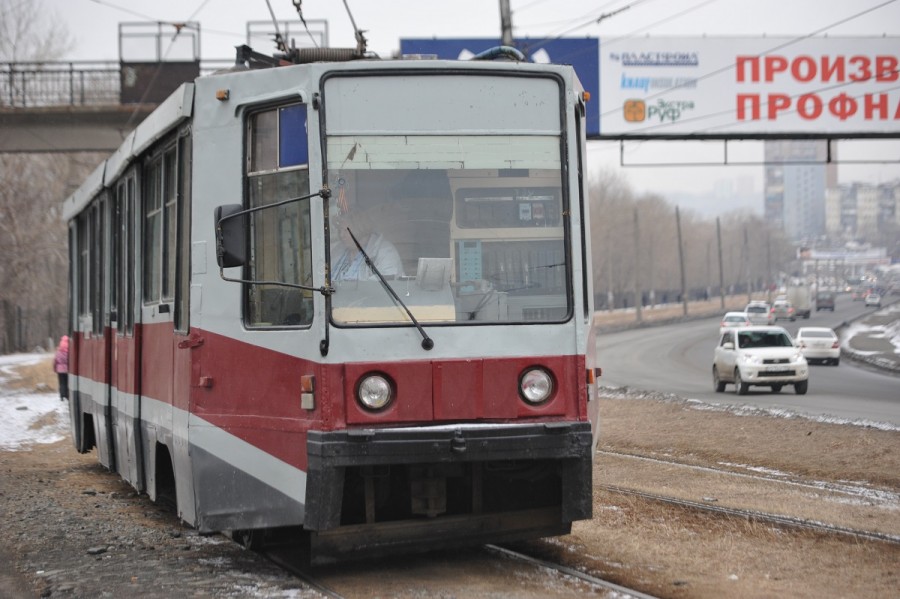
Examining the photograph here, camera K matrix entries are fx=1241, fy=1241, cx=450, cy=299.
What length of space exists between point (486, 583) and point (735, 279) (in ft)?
516

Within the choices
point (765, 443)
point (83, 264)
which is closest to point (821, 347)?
point (765, 443)

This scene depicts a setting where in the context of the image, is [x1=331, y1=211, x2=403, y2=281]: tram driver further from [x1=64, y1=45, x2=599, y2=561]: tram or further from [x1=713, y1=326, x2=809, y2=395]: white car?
[x1=713, y1=326, x2=809, y2=395]: white car

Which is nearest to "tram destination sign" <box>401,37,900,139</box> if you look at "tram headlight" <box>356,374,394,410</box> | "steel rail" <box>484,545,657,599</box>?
"steel rail" <box>484,545,657,599</box>

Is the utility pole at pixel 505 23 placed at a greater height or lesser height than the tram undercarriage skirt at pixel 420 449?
Answer: greater

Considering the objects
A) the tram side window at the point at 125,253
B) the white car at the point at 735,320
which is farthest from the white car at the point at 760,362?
the white car at the point at 735,320

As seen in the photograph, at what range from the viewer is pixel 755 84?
117 ft

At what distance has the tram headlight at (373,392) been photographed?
693 centimetres

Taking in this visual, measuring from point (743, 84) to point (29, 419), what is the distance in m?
21.9

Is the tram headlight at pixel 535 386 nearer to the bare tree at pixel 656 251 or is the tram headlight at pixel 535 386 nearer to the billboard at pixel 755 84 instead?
the billboard at pixel 755 84

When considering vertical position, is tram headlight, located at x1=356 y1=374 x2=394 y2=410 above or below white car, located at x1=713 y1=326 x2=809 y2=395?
above

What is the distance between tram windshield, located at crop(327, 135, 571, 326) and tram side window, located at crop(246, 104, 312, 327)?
22 centimetres

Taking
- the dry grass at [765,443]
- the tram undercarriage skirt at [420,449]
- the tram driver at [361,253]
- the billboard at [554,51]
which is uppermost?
the billboard at [554,51]

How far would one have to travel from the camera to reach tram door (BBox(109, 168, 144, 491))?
1004 cm

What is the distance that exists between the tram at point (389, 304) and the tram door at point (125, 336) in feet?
7.34
